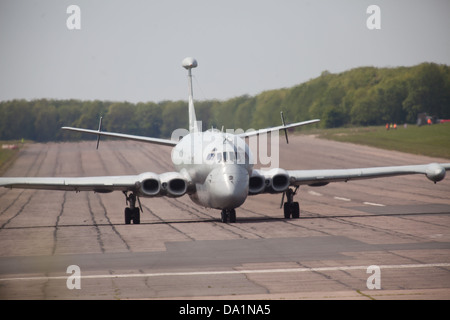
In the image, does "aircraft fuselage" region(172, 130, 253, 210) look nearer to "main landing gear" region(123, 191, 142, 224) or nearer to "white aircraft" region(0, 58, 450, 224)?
"white aircraft" region(0, 58, 450, 224)

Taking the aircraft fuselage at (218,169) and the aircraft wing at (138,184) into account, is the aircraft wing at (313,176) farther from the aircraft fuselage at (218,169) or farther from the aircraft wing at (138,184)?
the aircraft wing at (138,184)

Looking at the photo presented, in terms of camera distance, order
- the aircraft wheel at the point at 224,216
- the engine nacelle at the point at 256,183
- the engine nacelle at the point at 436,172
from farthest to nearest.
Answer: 1. the engine nacelle at the point at 436,172
2. the engine nacelle at the point at 256,183
3. the aircraft wheel at the point at 224,216

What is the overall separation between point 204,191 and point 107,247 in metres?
6.21

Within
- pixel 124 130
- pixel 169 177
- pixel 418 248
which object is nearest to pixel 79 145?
pixel 124 130

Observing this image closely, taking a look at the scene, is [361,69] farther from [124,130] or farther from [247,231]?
[247,231]

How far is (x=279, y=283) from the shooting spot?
18125 millimetres

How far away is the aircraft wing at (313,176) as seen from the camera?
1245 inches

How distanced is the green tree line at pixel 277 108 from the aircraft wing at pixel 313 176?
2326cm

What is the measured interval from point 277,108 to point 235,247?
60.5 m

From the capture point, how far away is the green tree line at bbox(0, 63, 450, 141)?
61000mm

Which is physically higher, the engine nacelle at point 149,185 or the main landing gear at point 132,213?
the engine nacelle at point 149,185

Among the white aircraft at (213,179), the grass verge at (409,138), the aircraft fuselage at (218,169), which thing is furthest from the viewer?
the grass verge at (409,138)

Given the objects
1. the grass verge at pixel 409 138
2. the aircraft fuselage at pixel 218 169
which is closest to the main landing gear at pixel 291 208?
the aircraft fuselage at pixel 218 169
